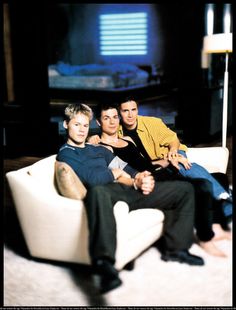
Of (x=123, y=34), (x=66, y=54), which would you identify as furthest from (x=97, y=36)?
(x=66, y=54)

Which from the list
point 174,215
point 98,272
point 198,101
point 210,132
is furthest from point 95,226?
point 198,101

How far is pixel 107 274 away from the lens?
1918mm

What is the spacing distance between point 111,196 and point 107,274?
0.38 m

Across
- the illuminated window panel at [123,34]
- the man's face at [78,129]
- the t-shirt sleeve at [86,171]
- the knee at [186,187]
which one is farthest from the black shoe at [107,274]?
the illuminated window panel at [123,34]

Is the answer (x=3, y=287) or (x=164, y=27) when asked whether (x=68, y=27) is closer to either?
(x=164, y=27)

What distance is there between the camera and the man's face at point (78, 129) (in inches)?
86.8

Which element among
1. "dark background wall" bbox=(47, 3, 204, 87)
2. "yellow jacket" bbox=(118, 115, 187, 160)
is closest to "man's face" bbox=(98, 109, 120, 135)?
"yellow jacket" bbox=(118, 115, 187, 160)

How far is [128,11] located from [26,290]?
9149 millimetres

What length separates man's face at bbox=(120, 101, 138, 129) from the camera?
94.9 inches

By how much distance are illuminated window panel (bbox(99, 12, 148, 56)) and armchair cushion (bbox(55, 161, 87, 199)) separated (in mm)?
8622

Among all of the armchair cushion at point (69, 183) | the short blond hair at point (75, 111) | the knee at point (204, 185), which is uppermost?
the short blond hair at point (75, 111)

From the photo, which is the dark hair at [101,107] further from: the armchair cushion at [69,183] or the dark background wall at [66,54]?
the dark background wall at [66,54]

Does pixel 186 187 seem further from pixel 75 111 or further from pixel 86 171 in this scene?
pixel 75 111

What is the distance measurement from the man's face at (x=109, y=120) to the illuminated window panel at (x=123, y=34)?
8310 millimetres
